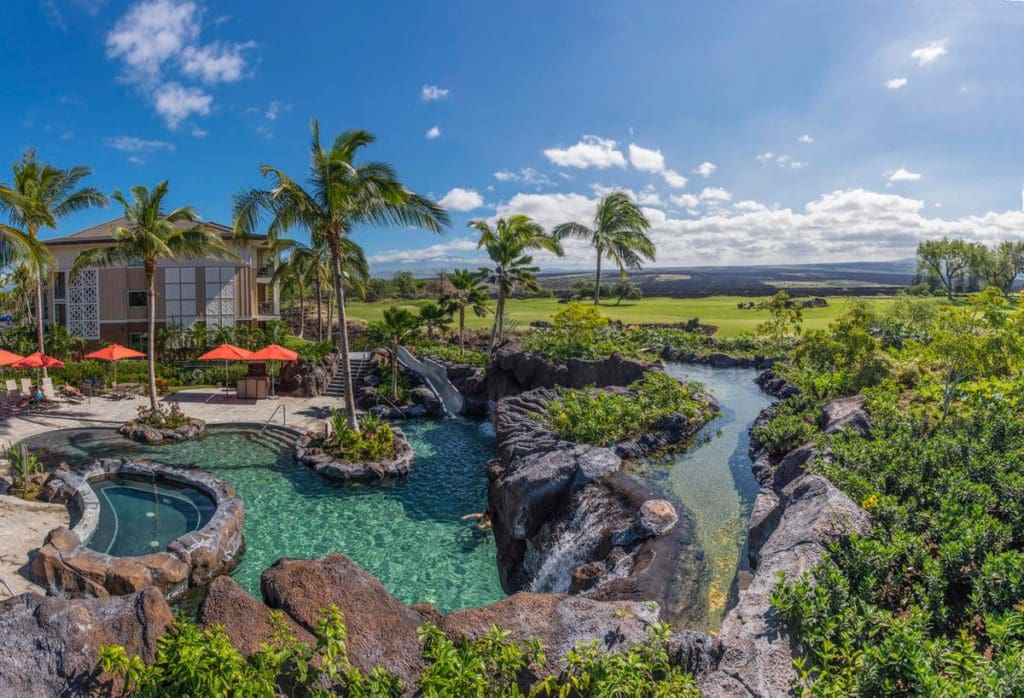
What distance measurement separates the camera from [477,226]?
95.6 feet

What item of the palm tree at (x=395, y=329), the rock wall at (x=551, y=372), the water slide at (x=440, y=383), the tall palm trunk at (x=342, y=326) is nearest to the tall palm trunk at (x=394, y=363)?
the palm tree at (x=395, y=329)

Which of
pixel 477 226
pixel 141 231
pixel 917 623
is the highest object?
pixel 477 226

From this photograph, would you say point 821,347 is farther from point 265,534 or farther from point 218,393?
point 218,393

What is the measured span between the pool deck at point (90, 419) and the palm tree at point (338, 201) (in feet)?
21.8

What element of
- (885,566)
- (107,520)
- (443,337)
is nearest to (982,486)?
(885,566)

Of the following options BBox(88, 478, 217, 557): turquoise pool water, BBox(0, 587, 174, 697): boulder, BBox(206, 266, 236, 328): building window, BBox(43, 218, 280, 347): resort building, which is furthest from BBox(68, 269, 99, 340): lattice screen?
BBox(0, 587, 174, 697): boulder

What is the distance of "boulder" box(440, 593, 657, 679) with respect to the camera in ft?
17.9

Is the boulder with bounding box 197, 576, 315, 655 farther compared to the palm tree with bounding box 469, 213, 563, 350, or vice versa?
the palm tree with bounding box 469, 213, 563, 350

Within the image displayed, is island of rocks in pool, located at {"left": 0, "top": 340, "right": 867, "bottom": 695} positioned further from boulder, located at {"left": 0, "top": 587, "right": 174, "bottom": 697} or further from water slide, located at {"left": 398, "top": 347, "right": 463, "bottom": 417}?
water slide, located at {"left": 398, "top": 347, "right": 463, "bottom": 417}

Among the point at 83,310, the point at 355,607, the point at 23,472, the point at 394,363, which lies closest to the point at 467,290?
the point at 394,363

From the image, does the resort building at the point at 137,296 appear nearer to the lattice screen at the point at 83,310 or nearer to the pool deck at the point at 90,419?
the lattice screen at the point at 83,310

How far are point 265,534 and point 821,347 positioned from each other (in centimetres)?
2065

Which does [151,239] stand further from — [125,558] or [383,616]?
[383,616]

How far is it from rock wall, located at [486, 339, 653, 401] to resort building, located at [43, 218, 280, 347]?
17.4 meters
